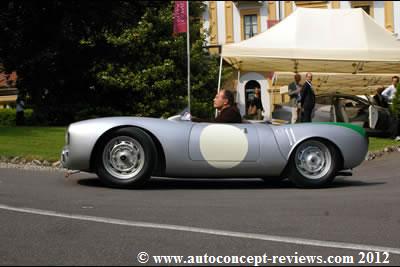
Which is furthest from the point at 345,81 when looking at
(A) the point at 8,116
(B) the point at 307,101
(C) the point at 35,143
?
(A) the point at 8,116

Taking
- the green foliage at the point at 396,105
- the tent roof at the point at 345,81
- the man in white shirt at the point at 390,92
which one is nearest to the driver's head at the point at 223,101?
the green foliage at the point at 396,105

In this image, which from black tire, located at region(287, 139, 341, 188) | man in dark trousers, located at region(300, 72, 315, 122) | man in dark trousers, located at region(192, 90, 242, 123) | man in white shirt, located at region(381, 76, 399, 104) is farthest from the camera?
man in white shirt, located at region(381, 76, 399, 104)

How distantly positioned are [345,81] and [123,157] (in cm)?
1633

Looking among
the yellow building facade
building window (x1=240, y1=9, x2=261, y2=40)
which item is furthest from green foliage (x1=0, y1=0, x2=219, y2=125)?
building window (x1=240, y1=9, x2=261, y2=40)

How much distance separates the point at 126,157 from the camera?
7.99m

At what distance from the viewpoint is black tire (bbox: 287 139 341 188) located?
834 centimetres

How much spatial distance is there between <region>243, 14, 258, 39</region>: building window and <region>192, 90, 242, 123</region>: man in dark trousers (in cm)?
3840

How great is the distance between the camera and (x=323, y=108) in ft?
57.7

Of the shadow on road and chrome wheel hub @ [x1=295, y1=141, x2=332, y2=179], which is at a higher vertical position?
chrome wheel hub @ [x1=295, y1=141, x2=332, y2=179]

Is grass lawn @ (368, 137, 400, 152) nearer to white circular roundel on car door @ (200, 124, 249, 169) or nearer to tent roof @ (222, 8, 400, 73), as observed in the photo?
tent roof @ (222, 8, 400, 73)

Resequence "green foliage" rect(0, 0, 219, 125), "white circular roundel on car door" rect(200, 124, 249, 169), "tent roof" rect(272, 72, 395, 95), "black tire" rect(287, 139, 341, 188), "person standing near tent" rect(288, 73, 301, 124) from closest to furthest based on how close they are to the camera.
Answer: "white circular roundel on car door" rect(200, 124, 249, 169)
"black tire" rect(287, 139, 341, 188)
"person standing near tent" rect(288, 73, 301, 124)
"tent roof" rect(272, 72, 395, 95)
"green foliage" rect(0, 0, 219, 125)

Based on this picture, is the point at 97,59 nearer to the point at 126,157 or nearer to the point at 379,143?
the point at 379,143

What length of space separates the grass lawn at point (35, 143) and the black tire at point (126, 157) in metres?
4.07

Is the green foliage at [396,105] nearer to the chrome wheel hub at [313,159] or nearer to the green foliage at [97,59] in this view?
the chrome wheel hub at [313,159]
